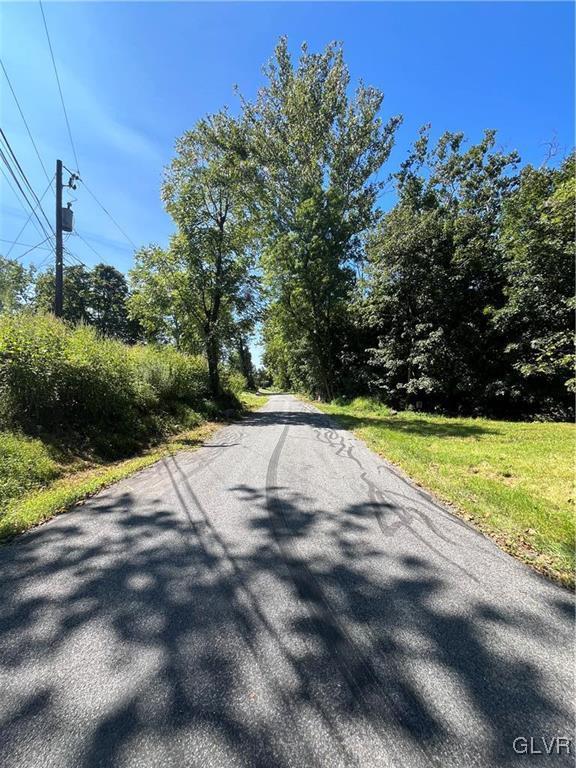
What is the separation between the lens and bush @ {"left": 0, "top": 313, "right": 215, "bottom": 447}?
6039mm

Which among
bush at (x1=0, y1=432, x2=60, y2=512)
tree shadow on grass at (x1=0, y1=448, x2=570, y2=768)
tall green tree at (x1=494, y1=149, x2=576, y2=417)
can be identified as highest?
tall green tree at (x1=494, y1=149, x2=576, y2=417)

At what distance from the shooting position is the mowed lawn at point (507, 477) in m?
3.10

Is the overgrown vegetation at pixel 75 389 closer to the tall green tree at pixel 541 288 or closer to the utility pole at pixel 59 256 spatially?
the utility pole at pixel 59 256

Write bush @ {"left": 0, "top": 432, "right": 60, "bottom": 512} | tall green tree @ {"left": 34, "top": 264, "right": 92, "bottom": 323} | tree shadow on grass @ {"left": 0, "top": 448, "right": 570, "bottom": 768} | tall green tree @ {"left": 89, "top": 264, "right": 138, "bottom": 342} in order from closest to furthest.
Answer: tree shadow on grass @ {"left": 0, "top": 448, "right": 570, "bottom": 768}
bush @ {"left": 0, "top": 432, "right": 60, "bottom": 512}
tall green tree @ {"left": 34, "top": 264, "right": 92, "bottom": 323}
tall green tree @ {"left": 89, "top": 264, "right": 138, "bottom": 342}

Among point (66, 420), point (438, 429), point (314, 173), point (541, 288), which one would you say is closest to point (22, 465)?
point (66, 420)

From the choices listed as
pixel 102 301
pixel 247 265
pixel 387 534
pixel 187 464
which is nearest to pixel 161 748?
pixel 387 534

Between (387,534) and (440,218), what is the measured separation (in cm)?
1658

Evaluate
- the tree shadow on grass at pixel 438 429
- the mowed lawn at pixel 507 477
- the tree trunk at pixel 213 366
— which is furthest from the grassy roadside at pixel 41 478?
the tree trunk at pixel 213 366

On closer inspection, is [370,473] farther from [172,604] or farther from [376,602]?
[172,604]

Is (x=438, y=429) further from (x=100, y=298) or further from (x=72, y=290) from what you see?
(x=100, y=298)

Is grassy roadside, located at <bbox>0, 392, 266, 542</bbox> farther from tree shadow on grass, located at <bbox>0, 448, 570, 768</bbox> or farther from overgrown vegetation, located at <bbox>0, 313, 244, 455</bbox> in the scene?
tree shadow on grass, located at <bbox>0, 448, 570, 768</bbox>

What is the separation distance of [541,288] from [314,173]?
13.2m

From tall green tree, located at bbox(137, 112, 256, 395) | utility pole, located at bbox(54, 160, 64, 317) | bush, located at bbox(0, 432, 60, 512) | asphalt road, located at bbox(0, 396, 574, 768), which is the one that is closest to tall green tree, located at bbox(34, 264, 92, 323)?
tall green tree, located at bbox(137, 112, 256, 395)

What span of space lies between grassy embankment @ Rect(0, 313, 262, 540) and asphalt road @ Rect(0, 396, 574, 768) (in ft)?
4.15
